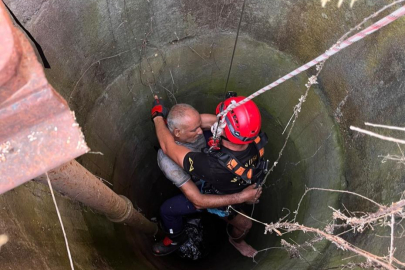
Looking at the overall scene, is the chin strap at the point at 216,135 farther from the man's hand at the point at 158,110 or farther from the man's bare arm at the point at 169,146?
the man's hand at the point at 158,110

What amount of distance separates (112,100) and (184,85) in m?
0.94

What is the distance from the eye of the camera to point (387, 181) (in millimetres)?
2293

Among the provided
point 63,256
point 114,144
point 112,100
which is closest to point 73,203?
point 63,256

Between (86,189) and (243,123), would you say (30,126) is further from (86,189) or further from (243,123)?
(243,123)

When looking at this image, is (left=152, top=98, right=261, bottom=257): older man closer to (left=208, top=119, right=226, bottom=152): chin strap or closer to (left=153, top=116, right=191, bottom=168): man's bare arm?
(left=153, top=116, right=191, bottom=168): man's bare arm

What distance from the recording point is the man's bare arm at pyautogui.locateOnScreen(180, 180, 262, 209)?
308 centimetres

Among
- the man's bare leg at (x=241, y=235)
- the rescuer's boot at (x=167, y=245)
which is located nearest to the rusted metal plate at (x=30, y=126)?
the man's bare leg at (x=241, y=235)

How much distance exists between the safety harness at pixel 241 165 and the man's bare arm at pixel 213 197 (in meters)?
0.17

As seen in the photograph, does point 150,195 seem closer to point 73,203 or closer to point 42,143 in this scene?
point 73,203

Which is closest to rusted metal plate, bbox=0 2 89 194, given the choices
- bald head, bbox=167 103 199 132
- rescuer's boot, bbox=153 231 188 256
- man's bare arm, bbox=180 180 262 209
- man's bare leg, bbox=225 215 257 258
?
bald head, bbox=167 103 199 132

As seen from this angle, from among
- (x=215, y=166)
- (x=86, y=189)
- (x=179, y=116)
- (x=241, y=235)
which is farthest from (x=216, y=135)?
(x=241, y=235)

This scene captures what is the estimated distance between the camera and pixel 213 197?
3.12 m

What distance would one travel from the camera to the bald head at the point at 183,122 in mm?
2998

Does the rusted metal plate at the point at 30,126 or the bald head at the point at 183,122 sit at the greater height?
the rusted metal plate at the point at 30,126
